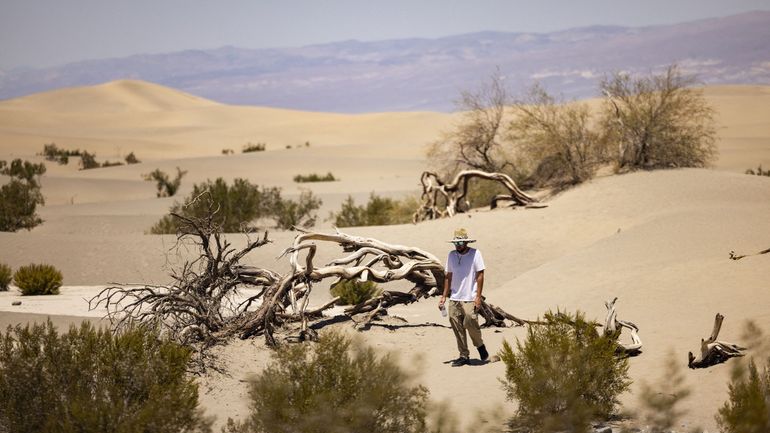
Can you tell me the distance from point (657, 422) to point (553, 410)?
36.9 inches

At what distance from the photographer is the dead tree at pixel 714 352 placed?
397 inches

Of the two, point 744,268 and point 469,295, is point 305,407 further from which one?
point 744,268

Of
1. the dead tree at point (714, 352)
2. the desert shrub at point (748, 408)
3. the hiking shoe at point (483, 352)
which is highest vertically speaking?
the desert shrub at point (748, 408)

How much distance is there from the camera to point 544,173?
83.7 ft

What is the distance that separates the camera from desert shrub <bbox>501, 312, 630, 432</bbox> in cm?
874

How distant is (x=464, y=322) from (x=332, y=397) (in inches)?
140

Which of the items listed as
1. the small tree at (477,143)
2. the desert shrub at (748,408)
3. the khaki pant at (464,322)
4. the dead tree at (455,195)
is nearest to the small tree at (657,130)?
the dead tree at (455,195)

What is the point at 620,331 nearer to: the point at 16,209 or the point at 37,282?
the point at 37,282

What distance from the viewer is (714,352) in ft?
33.4

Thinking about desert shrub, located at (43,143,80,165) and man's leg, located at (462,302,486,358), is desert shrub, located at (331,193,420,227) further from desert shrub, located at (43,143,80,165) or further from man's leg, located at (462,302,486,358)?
desert shrub, located at (43,143,80,165)

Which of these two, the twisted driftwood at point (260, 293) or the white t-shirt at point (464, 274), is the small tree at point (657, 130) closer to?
the twisted driftwood at point (260, 293)

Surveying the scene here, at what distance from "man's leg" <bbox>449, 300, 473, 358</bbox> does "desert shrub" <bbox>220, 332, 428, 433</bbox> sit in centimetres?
276

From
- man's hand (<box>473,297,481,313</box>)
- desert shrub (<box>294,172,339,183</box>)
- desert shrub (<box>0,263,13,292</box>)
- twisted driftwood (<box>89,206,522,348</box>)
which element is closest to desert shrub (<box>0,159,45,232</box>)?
desert shrub (<box>0,263,13,292</box>)

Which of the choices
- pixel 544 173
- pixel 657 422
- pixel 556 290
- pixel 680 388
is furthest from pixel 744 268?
pixel 544 173
